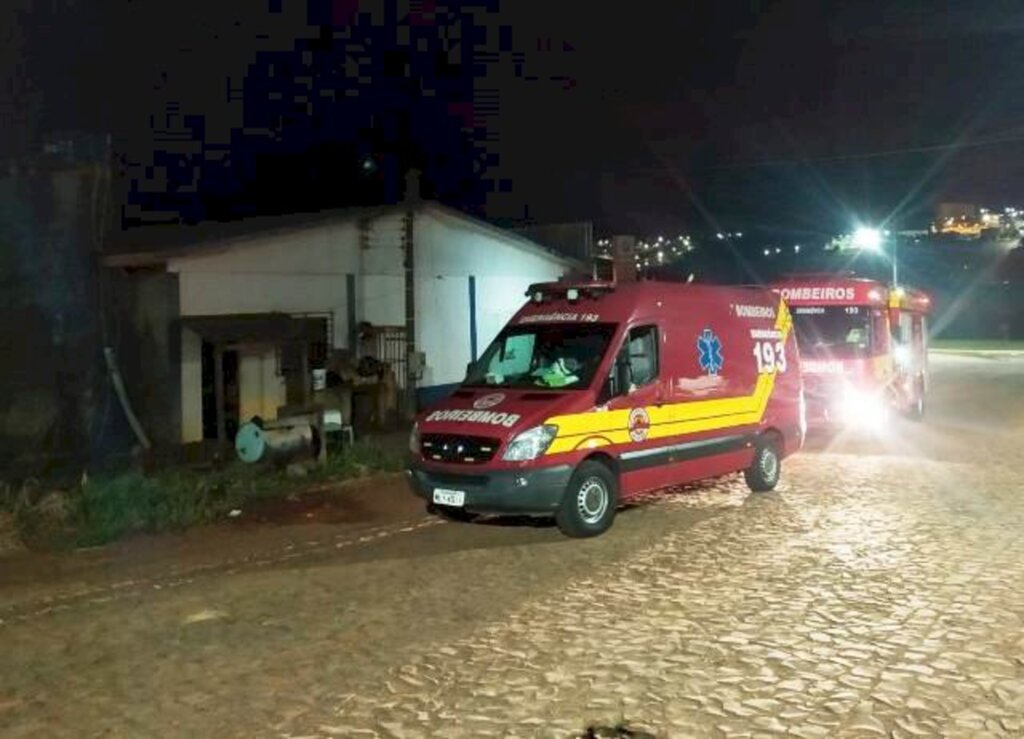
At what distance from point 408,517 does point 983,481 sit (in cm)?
674

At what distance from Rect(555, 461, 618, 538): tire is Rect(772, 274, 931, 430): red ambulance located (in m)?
8.40

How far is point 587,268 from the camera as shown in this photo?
22250 mm

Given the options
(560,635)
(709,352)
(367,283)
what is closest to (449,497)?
(560,635)

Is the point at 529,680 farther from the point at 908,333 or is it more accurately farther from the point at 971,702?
the point at 908,333

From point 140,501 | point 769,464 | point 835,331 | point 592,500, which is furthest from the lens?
point 835,331

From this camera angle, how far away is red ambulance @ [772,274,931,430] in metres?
16.7

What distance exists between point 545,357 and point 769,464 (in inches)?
128

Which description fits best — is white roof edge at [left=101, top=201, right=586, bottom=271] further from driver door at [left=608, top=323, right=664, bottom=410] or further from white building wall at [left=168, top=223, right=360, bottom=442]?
driver door at [left=608, top=323, right=664, bottom=410]

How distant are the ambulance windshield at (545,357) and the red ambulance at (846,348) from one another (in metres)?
8.07

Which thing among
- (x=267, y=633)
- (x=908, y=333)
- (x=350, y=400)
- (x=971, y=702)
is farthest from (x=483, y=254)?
(x=971, y=702)

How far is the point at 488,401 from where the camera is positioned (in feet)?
30.7

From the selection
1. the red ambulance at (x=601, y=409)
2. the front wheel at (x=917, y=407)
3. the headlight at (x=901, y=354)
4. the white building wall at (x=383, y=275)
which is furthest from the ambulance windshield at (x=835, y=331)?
the white building wall at (x=383, y=275)

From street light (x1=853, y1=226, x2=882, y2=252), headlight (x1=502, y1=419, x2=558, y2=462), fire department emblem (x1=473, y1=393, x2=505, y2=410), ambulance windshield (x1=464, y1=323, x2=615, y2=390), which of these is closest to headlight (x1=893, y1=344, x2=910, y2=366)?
ambulance windshield (x1=464, y1=323, x2=615, y2=390)

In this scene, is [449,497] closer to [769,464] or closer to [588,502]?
[588,502]
